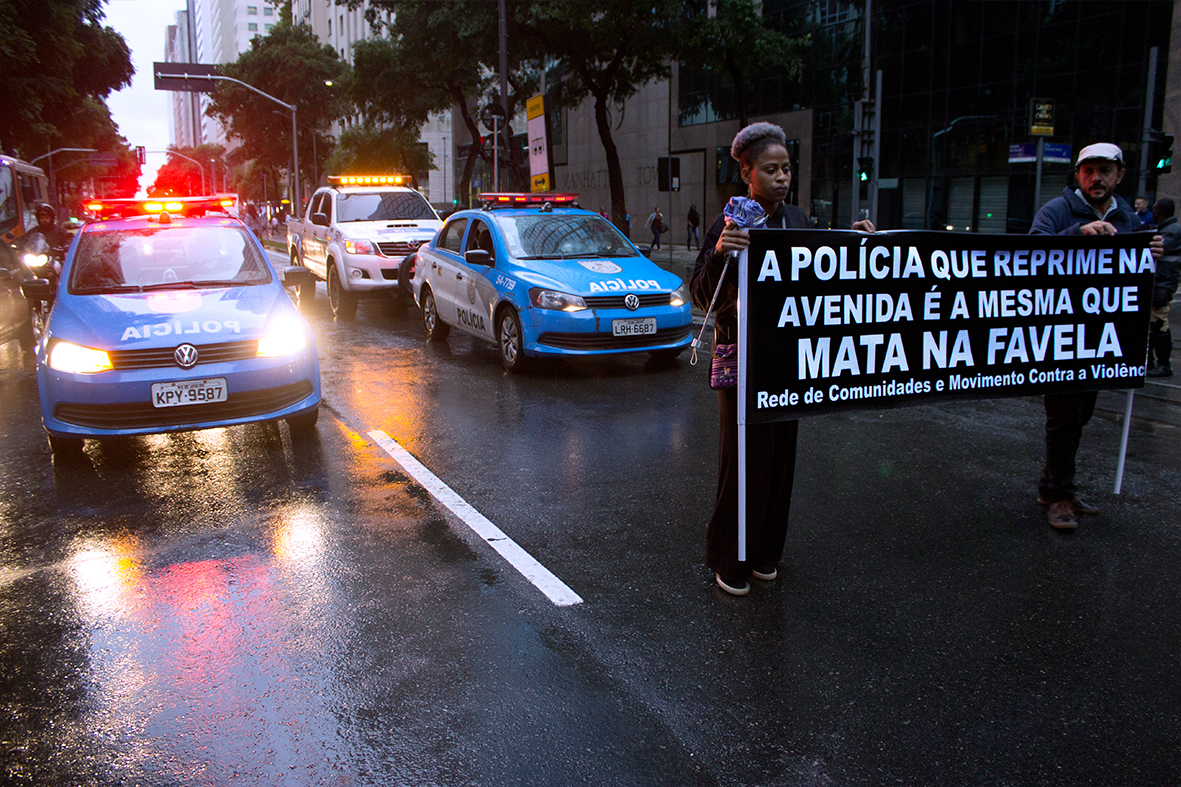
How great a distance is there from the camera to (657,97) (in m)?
39.4

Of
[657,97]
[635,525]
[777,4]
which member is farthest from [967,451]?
[657,97]

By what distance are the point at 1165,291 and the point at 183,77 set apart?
43.1m

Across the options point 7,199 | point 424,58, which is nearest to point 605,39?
point 424,58

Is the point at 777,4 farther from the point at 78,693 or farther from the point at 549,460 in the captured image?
the point at 78,693

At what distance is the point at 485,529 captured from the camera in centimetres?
497

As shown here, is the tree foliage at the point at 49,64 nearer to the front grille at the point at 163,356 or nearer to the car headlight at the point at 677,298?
the car headlight at the point at 677,298

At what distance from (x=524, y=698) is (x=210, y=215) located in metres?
6.20

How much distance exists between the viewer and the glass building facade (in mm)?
22109

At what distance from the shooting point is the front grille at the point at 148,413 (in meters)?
5.94

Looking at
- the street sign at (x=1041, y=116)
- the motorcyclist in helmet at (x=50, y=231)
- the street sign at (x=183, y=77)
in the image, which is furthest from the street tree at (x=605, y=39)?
the street sign at (x=183, y=77)

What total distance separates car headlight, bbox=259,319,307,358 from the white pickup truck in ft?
26.3

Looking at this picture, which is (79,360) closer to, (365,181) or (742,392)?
(742,392)

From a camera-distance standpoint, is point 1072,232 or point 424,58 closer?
point 1072,232

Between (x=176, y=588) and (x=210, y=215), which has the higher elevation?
(x=210, y=215)
